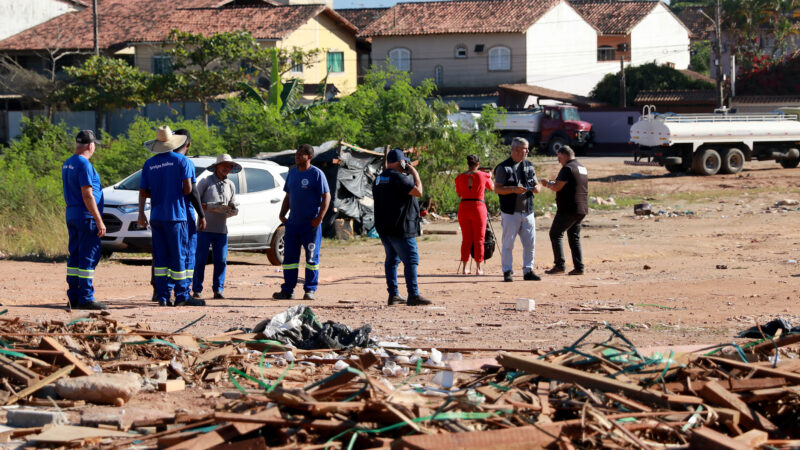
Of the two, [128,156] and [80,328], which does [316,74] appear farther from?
[80,328]

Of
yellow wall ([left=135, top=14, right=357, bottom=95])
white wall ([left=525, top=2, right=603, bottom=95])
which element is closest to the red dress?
yellow wall ([left=135, top=14, right=357, bottom=95])

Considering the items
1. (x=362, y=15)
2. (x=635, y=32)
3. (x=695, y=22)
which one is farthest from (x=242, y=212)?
(x=695, y=22)

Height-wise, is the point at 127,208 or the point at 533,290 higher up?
the point at 127,208

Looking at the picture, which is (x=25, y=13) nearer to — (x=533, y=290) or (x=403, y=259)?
(x=533, y=290)

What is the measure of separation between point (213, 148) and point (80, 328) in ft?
40.7

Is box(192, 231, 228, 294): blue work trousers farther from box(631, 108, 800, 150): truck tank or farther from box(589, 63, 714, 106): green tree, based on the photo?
box(589, 63, 714, 106): green tree

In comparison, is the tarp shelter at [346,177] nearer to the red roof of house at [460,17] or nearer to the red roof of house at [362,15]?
the red roof of house at [460,17]

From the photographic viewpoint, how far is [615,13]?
201ft

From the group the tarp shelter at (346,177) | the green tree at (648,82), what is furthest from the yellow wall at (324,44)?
the tarp shelter at (346,177)

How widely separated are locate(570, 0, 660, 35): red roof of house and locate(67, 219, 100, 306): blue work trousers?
174 feet

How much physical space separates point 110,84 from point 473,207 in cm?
3311

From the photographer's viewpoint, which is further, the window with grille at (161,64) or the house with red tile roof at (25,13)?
the house with red tile roof at (25,13)

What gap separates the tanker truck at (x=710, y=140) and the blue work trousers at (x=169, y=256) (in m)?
22.6

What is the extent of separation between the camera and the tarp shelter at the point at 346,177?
17781mm
